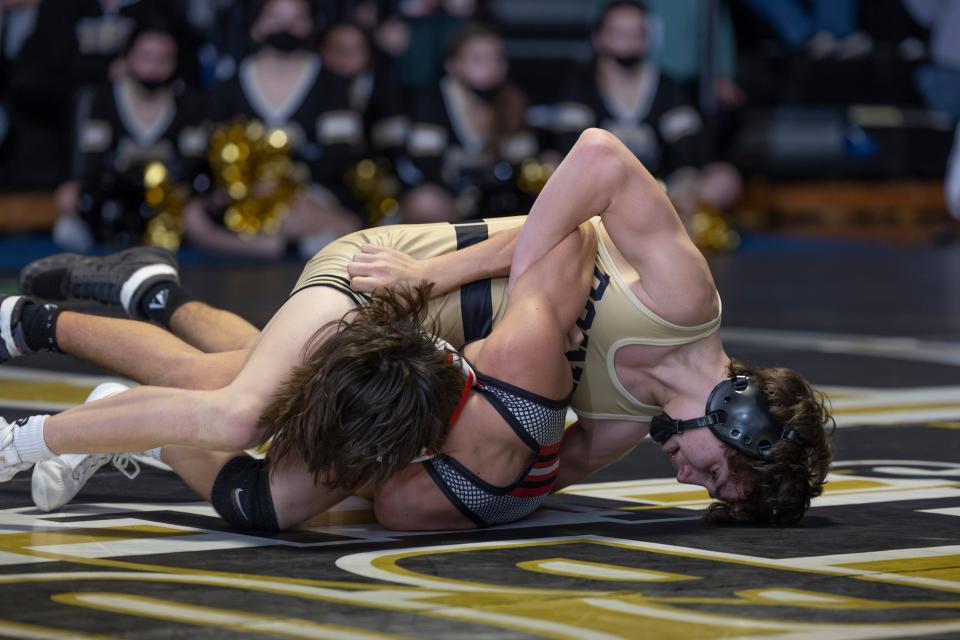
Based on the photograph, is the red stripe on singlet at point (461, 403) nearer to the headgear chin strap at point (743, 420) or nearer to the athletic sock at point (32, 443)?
the headgear chin strap at point (743, 420)

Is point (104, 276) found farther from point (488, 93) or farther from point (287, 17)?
point (488, 93)

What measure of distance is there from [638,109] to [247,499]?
6.76 meters

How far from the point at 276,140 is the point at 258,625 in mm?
6399

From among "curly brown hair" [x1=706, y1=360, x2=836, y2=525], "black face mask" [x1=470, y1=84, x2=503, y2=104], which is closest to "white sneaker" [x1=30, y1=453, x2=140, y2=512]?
"curly brown hair" [x1=706, y1=360, x2=836, y2=525]

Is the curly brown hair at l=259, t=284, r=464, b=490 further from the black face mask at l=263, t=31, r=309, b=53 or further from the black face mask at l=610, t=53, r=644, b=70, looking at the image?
the black face mask at l=610, t=53, r=644, b=70

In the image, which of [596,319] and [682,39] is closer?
[596,319]

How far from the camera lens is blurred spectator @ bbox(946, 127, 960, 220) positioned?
9.68 m

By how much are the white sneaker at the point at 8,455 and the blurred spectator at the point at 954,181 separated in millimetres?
7389

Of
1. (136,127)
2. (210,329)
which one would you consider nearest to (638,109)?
(136,127)

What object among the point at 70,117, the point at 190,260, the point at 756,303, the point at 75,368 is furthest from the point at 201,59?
the point at 75,368

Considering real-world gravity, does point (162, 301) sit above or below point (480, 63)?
below

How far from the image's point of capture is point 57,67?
30.2 ft

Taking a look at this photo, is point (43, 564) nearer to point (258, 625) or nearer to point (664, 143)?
point (258, 625)

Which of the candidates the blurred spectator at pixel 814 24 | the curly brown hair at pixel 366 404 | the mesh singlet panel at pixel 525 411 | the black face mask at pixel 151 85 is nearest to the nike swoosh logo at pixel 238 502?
the curly brown hair at pixel 366 404
